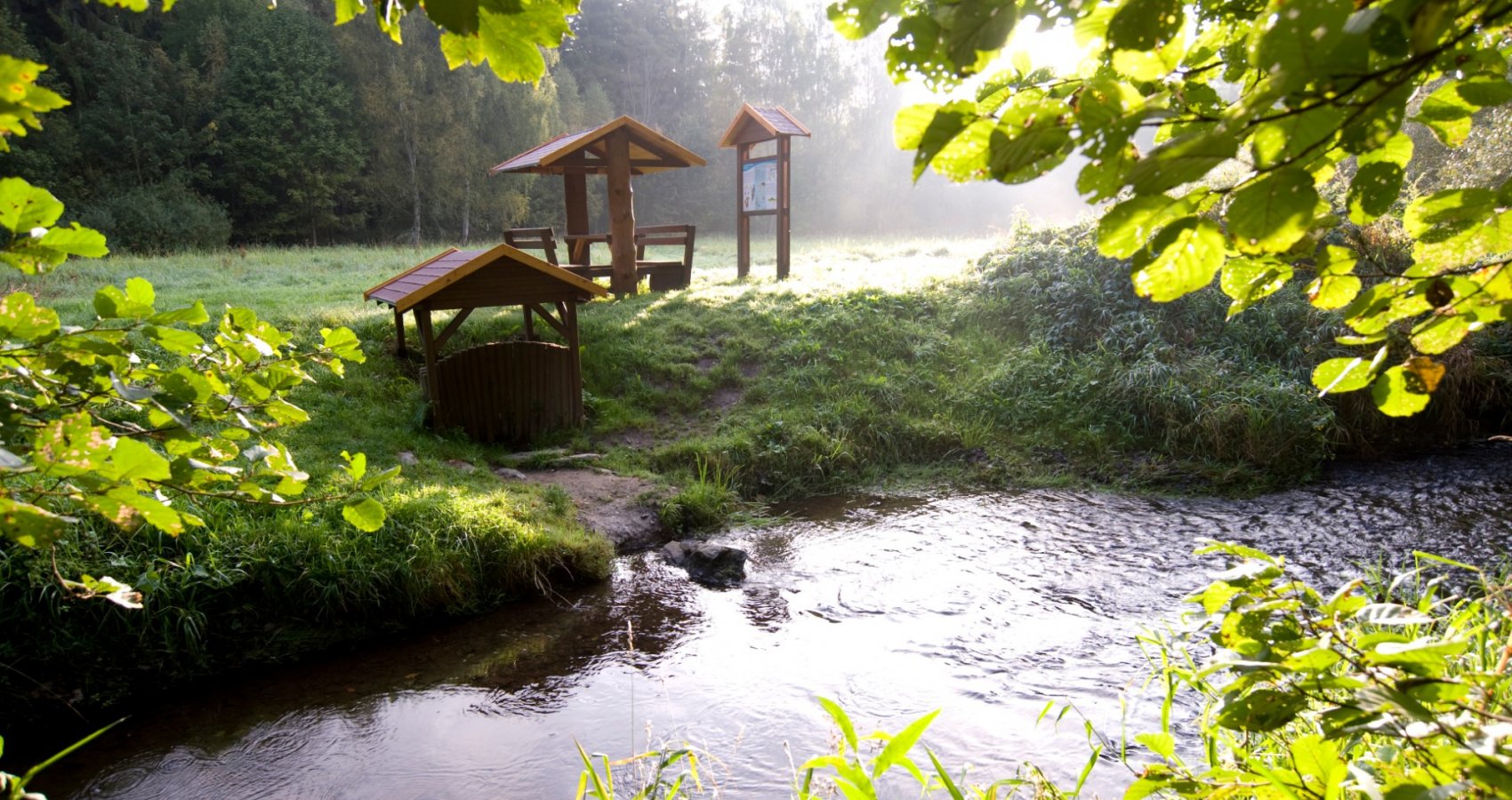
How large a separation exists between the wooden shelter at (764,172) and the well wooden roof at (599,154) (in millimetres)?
1492

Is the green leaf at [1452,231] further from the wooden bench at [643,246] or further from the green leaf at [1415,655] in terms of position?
the wooden bench at [643,246]

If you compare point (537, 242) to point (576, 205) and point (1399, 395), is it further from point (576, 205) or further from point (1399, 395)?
point (1399, 395)

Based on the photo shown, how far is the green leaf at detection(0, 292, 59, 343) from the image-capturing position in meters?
1.29

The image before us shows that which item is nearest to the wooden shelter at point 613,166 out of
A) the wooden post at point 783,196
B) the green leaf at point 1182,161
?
the wooden post at point 783,196

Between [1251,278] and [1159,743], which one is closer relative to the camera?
[1251,278]

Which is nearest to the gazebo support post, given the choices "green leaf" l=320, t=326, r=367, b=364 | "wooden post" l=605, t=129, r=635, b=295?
"wooden post" l=605, t=129, r=635, b=295

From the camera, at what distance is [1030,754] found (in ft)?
12.6

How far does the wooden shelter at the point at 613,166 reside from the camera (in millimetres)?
11133

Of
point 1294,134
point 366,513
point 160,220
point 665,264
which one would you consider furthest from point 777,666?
point 160,220

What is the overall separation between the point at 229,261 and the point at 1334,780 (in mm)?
19476

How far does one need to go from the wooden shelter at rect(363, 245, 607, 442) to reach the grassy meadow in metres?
0.32

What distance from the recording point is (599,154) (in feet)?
38.4

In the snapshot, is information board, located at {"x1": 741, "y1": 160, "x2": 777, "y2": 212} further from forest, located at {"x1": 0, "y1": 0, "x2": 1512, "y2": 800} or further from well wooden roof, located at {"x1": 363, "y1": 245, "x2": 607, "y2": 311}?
well wooden roof, located at {"x1": 363, "y1": 245, "x2": 607, "y2": 311}

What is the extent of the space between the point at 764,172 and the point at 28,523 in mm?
12643
